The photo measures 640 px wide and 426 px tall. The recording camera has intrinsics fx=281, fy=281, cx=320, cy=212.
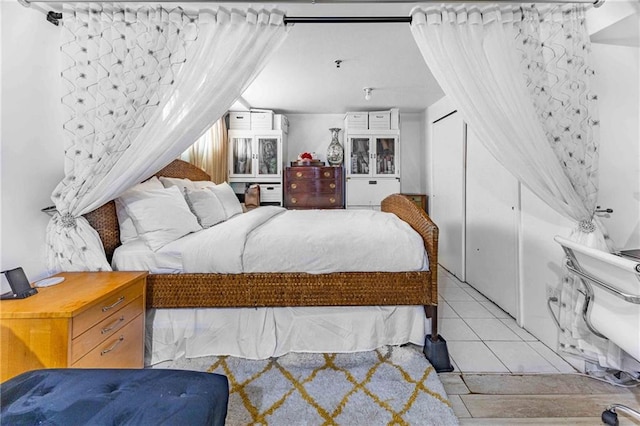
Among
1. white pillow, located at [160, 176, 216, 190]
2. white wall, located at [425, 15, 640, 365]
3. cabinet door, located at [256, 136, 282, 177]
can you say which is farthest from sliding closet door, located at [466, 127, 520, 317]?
white pillow, located at [160, 176, 216, 190]

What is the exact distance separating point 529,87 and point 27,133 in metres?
2.57

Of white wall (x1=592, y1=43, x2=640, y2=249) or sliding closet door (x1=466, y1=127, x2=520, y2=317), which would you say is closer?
white wall (x1=592, y1=43, x2=640, y2=249)

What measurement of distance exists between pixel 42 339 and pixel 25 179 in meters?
0.87

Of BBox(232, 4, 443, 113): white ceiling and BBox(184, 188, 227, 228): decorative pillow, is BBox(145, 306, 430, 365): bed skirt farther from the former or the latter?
BBox(232, 4, 443, 113): white ceiling

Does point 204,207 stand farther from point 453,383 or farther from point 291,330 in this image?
point 453,383

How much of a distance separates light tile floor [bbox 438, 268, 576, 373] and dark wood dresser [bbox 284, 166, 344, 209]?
211 centimetres

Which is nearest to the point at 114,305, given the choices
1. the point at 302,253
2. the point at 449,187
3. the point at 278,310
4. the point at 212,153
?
the point at 278,310

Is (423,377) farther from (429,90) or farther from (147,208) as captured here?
(429,90)

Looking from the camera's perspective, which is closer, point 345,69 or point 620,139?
point 620,139

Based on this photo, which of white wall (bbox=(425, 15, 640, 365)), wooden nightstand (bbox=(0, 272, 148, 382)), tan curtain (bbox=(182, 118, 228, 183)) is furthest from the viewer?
tan curtain (bbox=(182, 118, 228, 183))

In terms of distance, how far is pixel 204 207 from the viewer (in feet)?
7.89

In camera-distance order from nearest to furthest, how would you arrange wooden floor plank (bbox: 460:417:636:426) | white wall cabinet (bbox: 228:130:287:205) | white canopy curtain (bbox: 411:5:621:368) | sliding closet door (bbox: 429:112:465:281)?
wooden floor plank (bbox: 460:417:636:426), white canopy curtain (bbox: 411:5:621:368), sliding closet door (bbox: 429:112:465:281), white wall cabinet (bbox: 228:130:287:205)

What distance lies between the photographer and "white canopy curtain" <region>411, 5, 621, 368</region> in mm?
1411

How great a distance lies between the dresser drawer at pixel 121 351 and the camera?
1.18 metres
